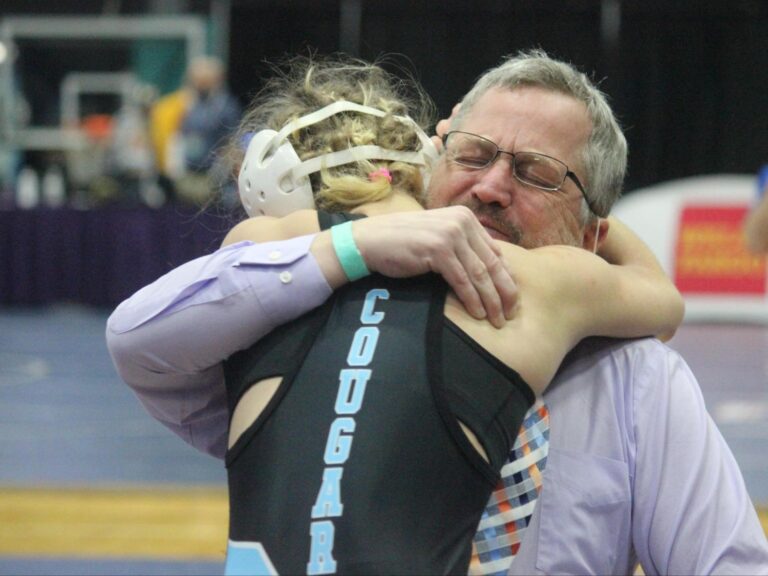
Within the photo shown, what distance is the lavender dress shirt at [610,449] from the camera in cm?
172

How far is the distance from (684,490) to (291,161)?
0.73 m

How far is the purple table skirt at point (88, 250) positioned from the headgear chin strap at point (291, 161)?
26.8ft

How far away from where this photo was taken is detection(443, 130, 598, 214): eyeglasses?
75.9 inches

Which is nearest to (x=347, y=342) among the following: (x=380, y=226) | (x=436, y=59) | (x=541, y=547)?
(x=380, y=226)

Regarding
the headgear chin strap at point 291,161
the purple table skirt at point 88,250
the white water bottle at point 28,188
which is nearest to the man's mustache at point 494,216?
the headgear chin strap at point 291,161

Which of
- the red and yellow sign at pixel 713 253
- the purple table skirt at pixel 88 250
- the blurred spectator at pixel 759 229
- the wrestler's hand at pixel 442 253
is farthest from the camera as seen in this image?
the purple table skirt at pixel 88 250

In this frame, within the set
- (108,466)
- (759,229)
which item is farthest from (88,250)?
(759,229)

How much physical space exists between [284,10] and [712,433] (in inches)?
523

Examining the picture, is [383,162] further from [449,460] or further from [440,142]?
[449,460]

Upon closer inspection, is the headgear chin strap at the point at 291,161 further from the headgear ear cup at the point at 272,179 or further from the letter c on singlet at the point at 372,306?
Result: the letter c on singlet at the point at 372,306

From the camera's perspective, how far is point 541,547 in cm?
184

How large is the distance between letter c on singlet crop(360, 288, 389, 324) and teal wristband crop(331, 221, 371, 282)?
0.03 meters

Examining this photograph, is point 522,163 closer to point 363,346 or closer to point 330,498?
point 363,346

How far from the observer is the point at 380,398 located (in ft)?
5.03
